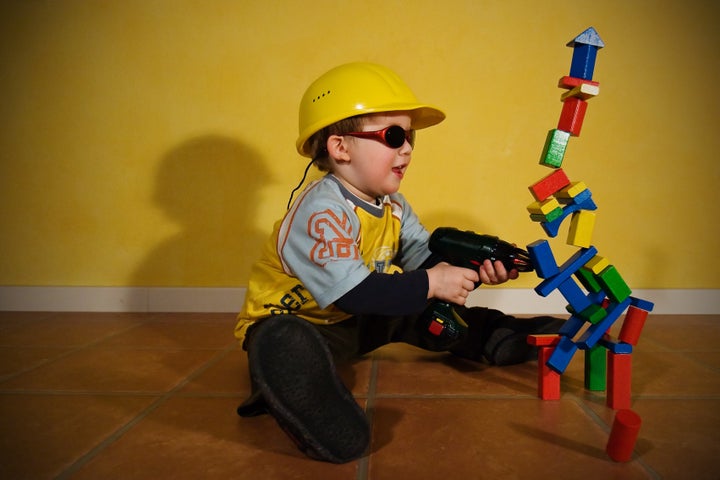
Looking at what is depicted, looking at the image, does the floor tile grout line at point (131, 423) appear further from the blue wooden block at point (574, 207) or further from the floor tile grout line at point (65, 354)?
the blue wooden block at point (574, 207)

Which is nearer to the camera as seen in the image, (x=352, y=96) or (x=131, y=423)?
(x=131, y=423)

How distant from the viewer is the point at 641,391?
802 millimetres

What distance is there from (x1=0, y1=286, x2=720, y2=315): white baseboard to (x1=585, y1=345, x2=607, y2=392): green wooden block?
0.57m

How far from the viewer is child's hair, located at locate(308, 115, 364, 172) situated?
2.72ft

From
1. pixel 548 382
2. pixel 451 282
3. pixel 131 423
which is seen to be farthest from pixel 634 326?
pixel 131 423

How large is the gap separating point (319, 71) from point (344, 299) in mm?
816

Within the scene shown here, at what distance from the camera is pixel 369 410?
74cm

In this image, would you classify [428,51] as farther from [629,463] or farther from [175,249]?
[629,463]

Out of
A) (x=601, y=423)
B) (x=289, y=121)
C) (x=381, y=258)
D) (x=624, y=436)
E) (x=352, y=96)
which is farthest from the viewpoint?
(x=289, y=121)

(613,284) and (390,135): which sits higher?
(390,135)

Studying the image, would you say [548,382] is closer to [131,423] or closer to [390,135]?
[390,135]

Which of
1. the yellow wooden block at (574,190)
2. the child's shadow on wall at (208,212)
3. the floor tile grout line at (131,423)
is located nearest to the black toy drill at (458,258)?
the yellow wooden block at (574,190)

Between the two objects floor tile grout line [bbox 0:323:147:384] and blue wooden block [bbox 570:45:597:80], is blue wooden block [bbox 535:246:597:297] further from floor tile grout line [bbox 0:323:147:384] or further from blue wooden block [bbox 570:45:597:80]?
floor tile grout line [bbox 0:323:147:384]

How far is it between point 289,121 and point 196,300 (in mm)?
565
